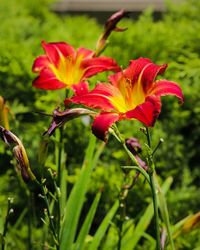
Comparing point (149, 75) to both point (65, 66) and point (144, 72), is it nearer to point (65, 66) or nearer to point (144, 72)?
point (144, 72)

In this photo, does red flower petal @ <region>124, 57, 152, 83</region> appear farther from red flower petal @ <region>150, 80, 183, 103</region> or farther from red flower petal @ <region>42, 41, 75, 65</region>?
red flower petal @ <region>42, 41, 75, 65</region>

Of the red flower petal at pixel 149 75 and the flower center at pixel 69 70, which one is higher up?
the red flower petal at pixel 149 75

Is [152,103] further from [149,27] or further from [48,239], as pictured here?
[149,27]

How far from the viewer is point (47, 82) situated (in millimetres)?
1519

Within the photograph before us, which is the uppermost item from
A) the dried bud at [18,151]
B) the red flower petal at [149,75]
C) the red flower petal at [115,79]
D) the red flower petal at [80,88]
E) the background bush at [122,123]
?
the red flower petal at [149,75]

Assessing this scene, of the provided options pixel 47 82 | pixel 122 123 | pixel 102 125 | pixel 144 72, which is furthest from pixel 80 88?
pixel 122 123

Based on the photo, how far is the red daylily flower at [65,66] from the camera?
1535 millimetres

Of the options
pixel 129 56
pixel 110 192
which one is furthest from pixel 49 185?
pixel 129 56

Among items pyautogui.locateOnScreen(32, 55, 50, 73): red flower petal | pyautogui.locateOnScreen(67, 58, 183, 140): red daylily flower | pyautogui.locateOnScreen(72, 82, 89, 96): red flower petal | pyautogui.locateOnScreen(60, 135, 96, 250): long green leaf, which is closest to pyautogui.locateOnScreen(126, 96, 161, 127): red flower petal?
pyautogui.locateOnScreen(67, 58, 183, 140): red daylily flower

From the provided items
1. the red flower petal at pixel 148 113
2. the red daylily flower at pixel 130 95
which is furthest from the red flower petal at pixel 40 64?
the red flower petal at pixel 148 113

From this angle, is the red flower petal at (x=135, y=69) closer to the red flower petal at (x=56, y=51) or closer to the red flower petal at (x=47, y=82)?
the red flower petal at (x=47, y=82)

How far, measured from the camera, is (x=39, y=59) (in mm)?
1641

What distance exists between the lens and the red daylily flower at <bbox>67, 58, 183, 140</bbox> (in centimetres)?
116

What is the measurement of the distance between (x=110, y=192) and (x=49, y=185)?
0.32 m
